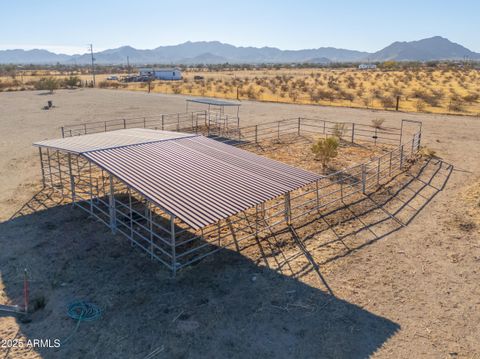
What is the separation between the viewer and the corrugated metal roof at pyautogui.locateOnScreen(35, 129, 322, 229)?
964 centimetres

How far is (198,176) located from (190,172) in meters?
0.37

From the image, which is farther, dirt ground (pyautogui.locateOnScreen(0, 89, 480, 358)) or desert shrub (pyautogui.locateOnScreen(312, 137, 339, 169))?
desert shrub (pyautogui.locateOnScreen(312, 137, 339, 169))

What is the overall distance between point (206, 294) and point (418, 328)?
A: 14.4 ft

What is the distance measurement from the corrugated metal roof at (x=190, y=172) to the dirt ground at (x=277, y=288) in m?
1.71

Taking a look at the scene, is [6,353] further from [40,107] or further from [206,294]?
[40,107]

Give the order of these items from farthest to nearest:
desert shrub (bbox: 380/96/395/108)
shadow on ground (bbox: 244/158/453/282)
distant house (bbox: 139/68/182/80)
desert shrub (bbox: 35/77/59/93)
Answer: distant house (bbox: 139/68/182/80) → desert shrub (bbox: 35/77/59/93) → desert shrub (bbox: 380/96/395/108) → shadow on ground (bbox: 244/158/453/282)

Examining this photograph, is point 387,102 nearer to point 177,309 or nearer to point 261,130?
point 261,130

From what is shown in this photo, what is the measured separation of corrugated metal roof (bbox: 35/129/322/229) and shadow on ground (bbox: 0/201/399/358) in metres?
1.74

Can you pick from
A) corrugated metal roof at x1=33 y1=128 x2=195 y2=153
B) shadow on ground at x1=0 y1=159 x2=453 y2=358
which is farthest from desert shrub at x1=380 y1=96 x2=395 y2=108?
corrugated metal roof at x1=33 y1=128 x2=195 y2=153

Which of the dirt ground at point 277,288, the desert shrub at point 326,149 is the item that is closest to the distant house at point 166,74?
the desert shrub at point 326,149

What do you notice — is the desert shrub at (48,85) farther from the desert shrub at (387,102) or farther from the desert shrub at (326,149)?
the desert shrub at (326,149)

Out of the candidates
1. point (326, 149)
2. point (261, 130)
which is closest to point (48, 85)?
point (261, 130)

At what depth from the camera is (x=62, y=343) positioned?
297 inches

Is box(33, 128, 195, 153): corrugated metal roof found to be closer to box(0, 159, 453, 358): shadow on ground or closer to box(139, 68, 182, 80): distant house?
box(0, 159, 453, 358): shadow on ground
